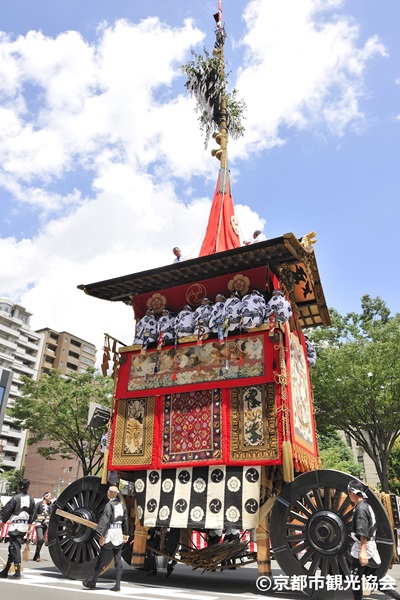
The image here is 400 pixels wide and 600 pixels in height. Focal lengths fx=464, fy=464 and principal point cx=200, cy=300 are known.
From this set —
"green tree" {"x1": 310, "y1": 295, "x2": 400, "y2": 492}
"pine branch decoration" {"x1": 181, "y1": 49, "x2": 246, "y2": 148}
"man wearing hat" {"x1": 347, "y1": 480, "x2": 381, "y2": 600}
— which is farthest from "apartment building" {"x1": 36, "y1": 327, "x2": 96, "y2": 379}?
"man wearing hat" {"x1": 347, "y1": 480, "x2": 381, "y2": 600}

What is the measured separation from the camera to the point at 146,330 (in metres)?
11.1

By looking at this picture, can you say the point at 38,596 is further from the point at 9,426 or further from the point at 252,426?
the point at 9,426

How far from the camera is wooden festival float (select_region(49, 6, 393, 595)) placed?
8.36 metres

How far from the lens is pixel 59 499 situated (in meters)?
10.7

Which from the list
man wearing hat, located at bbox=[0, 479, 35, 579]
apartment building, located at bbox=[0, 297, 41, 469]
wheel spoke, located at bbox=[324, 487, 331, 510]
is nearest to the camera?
wheel spoke, located at bbox=[324, 487, 331, 510]

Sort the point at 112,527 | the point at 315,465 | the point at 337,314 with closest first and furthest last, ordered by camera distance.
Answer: the point at 112,527 → the point at 315,465 → the point at 337,314

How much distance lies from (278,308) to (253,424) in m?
2.42

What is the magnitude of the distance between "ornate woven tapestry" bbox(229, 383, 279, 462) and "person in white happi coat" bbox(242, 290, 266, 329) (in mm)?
1299

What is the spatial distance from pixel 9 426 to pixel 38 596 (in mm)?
72733

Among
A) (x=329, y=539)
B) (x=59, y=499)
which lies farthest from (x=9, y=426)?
(x=329, y=539)

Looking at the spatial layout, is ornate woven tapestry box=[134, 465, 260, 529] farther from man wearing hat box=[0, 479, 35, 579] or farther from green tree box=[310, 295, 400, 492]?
green tree box=[310, 295, 400, 492]

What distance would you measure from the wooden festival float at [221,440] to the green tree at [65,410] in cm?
1686

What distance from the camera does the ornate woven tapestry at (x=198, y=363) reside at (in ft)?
32.0

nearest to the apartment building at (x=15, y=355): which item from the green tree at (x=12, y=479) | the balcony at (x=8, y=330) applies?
the balcony at (x=8, y=330)
